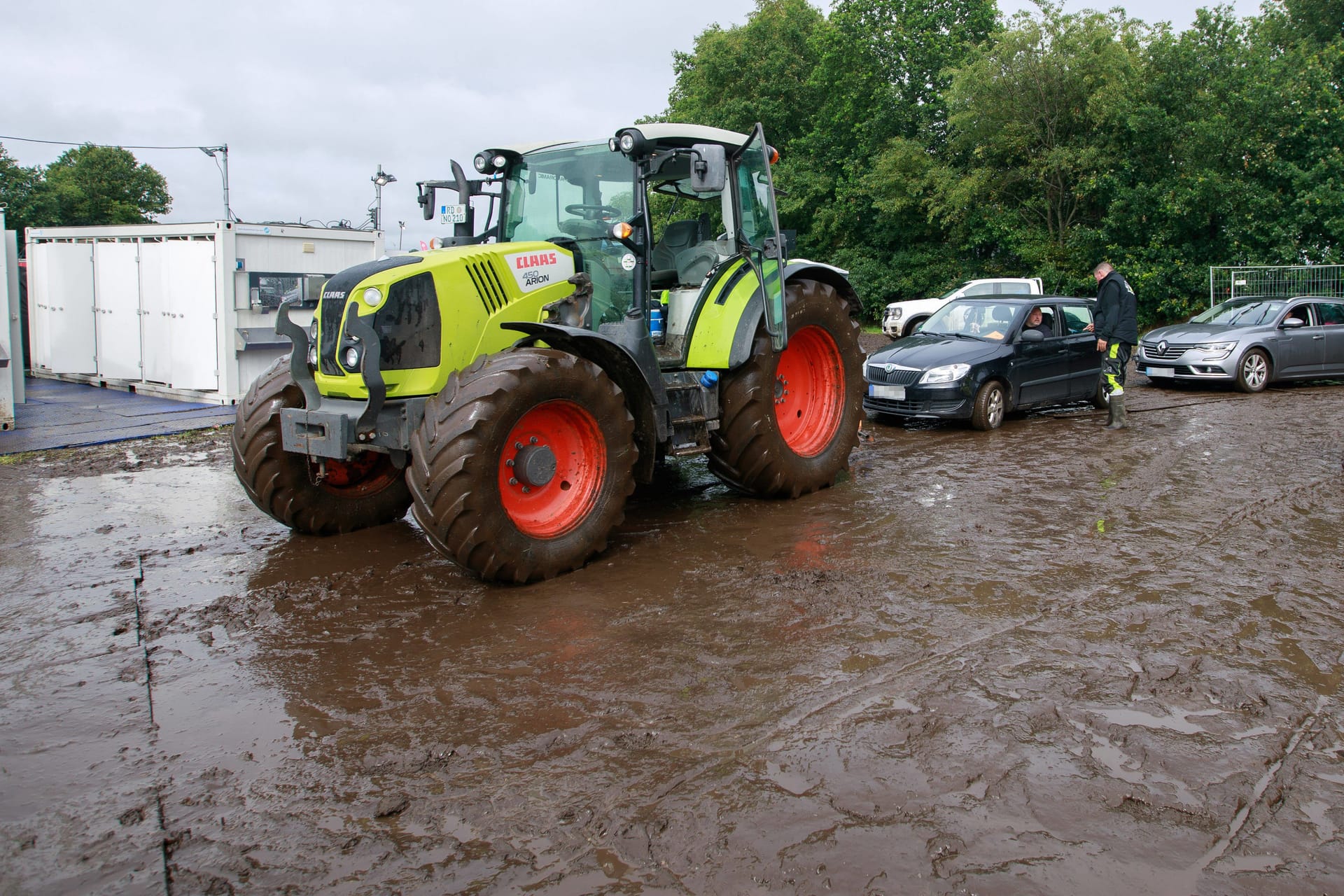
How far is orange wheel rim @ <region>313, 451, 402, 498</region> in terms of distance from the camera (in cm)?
666

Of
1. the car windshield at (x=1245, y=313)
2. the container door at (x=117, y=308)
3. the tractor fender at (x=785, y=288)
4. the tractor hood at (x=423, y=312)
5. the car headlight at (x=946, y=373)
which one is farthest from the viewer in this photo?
the car windshield at (x=1245, y=313)

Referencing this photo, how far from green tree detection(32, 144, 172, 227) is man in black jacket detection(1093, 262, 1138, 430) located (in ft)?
166

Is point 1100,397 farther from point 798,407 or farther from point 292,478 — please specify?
point 292,478

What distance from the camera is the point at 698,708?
409 cm

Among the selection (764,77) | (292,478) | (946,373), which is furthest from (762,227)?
(764,77)

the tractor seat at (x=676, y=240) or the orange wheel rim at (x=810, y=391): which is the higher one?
the tractor seat at (x=676, y=240)

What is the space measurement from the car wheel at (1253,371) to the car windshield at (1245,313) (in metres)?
0.68

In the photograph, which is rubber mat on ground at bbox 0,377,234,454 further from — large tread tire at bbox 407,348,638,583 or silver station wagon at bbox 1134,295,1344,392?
silver station wagon at bbox 1134,295,1344,392

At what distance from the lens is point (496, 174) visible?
277 inches

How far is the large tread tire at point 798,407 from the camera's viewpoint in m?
7.13

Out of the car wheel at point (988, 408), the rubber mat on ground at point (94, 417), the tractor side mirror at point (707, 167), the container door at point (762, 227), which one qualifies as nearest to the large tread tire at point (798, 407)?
the container door at point (762, 227)

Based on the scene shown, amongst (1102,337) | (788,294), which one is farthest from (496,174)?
(1102,337)

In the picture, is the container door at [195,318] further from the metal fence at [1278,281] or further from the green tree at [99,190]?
the green tree at [99,190]

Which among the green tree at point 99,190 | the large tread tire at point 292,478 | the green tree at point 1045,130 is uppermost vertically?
the green tree at point 99,190
